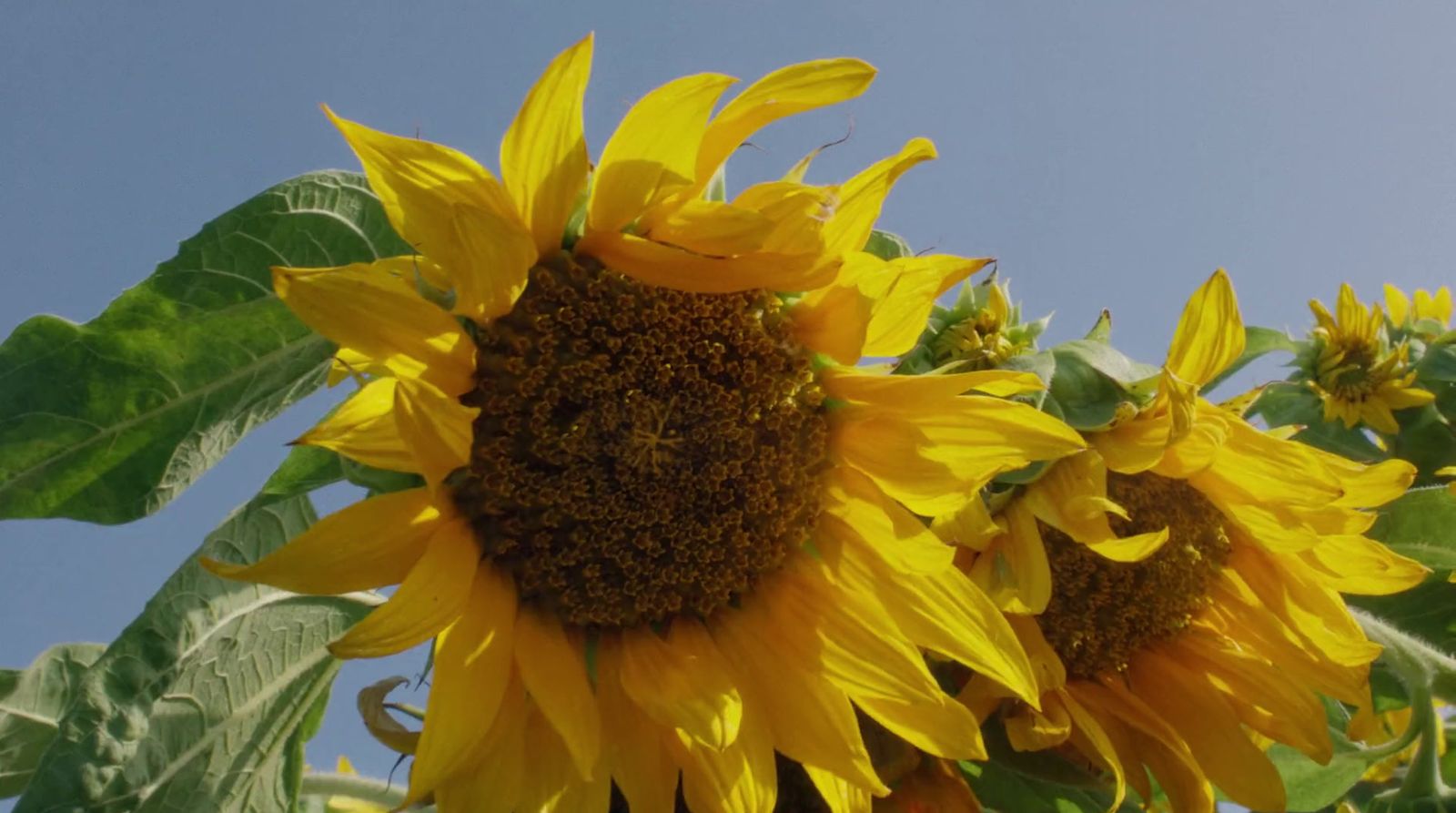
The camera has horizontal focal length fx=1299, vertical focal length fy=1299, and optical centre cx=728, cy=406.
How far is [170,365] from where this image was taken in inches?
68.3

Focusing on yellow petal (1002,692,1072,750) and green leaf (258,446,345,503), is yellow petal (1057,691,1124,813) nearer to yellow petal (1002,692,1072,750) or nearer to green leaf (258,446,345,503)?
yellow petal (1002,692,1072,750)

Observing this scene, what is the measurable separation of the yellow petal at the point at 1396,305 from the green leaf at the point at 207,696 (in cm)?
356

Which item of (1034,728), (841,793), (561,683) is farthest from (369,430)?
(1034,728)

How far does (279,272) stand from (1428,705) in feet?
6.36

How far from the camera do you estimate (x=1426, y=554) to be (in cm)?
253

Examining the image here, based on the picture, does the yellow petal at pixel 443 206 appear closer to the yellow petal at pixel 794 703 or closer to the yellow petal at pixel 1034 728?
the yellow petal at pixel 794 703

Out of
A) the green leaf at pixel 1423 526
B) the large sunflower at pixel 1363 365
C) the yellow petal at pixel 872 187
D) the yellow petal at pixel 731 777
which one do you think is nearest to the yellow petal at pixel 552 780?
the yellow petal at pixel 731 777

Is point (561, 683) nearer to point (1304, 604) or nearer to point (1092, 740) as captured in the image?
point (1092, 740)

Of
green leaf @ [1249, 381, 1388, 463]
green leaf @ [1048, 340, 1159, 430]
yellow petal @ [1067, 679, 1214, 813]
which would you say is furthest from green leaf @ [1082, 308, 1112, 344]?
green leaf @ [1249, 381, 1388, 463]

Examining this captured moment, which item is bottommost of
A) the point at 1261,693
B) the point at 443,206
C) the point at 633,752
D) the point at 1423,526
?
the point at 1261,693

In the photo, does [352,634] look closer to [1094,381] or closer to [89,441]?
[89,441]

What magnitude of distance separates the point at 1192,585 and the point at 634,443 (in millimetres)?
1148

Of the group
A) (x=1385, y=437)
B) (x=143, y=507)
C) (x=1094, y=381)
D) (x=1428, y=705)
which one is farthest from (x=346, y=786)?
(x=1385, y=437)

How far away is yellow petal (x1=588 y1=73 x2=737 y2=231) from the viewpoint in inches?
61.4
